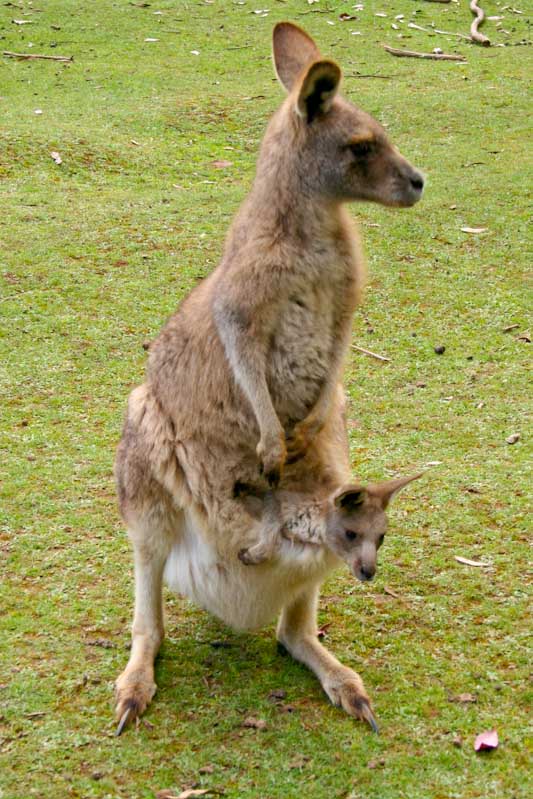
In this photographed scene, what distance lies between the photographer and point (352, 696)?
121 inches

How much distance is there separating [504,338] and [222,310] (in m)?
2.67

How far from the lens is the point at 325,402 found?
3217mm

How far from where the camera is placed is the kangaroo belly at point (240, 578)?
3.08m

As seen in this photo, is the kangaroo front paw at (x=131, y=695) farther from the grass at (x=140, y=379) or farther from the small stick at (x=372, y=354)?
the small stick at (x=372, y=354)

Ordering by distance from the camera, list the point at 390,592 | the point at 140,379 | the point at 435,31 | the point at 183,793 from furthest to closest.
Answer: the point at 435,31, the point at 140,379, the point at 390,592, the point at 183,793

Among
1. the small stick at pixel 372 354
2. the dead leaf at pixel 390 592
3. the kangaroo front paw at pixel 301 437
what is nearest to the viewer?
the kangaroo front paw at pixel 301 437

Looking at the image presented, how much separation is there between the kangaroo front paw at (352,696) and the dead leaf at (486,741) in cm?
26

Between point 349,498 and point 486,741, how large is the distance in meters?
0.69

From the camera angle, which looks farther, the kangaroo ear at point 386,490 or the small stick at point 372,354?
the small stick at point 372,354

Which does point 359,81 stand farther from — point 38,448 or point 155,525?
point 155,525

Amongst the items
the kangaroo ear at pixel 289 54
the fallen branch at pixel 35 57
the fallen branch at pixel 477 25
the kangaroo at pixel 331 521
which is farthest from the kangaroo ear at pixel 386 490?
the fallen branch at pixel 477 25

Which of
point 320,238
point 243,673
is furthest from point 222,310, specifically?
point 243,673

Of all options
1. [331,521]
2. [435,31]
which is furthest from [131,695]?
[435,31]

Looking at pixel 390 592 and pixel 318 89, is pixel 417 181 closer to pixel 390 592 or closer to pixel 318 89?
pixel 318 89
